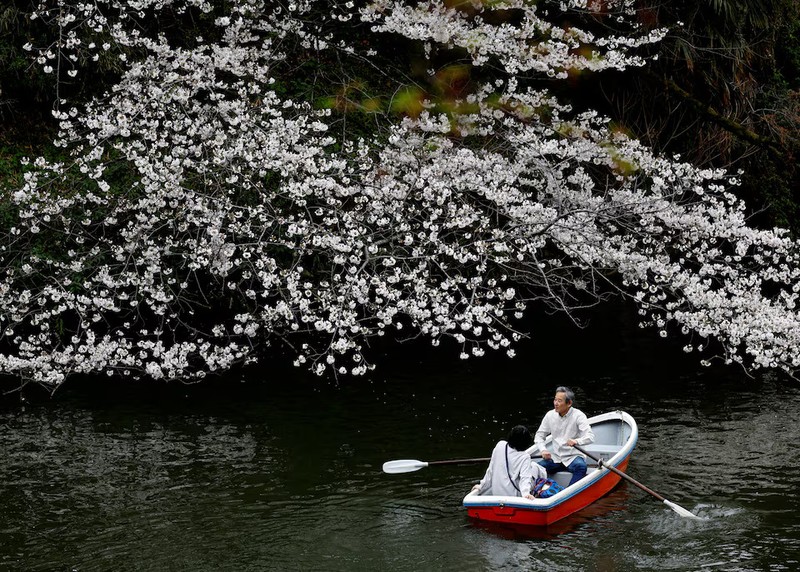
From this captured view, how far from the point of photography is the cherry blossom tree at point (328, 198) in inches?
614

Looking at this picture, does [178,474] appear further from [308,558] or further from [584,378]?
[584,378]

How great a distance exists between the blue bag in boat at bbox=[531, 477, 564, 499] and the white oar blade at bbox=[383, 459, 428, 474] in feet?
5.43

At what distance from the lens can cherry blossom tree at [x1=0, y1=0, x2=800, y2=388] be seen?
15586 millimetres

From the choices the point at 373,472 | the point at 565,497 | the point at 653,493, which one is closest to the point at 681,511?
the point at 653,493

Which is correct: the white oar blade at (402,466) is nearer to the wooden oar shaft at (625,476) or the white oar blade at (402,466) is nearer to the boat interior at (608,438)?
the wooden oar shaft at (625,476)

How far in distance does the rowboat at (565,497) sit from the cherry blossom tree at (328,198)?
252 cm

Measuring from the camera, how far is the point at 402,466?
509 inches

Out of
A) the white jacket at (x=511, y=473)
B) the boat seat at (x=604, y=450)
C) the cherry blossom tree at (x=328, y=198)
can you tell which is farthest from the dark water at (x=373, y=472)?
the cherry blossom tree at (x=328, y=198)

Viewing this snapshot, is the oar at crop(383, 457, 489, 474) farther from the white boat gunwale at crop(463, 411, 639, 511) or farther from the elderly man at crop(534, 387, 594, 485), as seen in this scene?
the white boat gunwale at crop(463, 411, 639, 511)

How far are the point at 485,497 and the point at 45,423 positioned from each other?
25.5 ft

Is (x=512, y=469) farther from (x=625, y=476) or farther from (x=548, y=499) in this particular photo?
(x=625, y=476)

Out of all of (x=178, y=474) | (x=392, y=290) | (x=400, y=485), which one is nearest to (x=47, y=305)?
(x=178, y=474)

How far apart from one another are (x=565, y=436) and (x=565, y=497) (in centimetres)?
108

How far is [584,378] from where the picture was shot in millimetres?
18484
